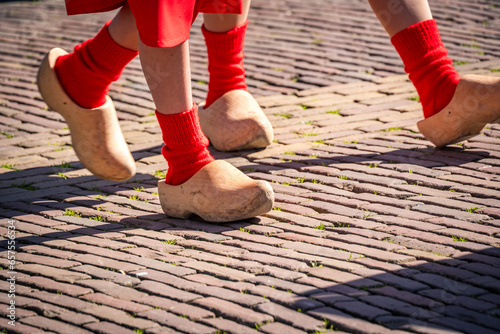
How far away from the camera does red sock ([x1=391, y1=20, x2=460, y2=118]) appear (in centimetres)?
350

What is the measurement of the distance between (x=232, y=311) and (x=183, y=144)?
970 millimetres

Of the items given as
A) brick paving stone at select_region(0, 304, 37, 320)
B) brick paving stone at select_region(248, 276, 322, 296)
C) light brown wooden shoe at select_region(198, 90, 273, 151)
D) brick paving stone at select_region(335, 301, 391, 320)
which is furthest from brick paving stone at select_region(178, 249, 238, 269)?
light brown wooden shoe at select_region(198, 90, 273, 151)

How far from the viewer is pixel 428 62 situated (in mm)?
3535

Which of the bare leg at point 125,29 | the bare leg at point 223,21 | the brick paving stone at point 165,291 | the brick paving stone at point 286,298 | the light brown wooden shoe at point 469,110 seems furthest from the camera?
the bare leg at point 223,21

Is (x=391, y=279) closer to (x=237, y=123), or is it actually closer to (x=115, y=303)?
(x=115, y=303)

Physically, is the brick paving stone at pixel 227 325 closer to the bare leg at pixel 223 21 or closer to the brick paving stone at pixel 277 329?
the brick paving stone at pixel 277 329

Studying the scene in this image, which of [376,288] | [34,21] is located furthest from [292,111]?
[34,21]

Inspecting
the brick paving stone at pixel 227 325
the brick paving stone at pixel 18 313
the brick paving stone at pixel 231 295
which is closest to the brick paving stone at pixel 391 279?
the brick paving stone at pixel 231 295

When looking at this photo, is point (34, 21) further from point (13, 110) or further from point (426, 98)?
point (426, 98)

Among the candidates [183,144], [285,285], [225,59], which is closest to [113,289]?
[285,285]

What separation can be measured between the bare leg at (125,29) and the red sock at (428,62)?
129cm

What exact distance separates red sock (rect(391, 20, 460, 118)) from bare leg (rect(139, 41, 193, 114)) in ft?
3.81

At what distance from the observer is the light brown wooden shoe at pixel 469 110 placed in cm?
345

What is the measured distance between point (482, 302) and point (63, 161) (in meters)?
2.58
